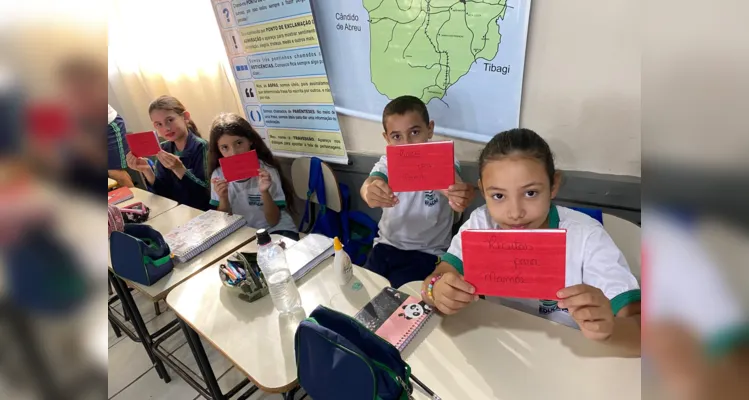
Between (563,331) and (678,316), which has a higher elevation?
(678,316)

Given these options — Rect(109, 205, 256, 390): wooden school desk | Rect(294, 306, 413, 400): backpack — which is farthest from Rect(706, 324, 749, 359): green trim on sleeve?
Rect(109, 205, 256, 390): wooden school desk

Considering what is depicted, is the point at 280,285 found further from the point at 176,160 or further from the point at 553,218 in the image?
the point at 176,160

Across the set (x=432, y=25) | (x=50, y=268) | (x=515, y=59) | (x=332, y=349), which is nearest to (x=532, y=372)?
(x=332, y=349)

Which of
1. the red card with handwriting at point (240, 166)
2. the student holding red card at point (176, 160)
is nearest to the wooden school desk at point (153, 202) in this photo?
the student holding red card at point (176, 160)

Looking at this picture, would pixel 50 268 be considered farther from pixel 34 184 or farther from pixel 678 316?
pixel 678 316

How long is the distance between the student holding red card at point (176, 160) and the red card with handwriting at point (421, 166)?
1607 millimetres

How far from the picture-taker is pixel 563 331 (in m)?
1.02

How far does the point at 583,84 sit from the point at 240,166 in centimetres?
150

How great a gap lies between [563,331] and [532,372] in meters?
0.15

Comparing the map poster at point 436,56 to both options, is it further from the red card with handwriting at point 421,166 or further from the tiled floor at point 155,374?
the tiled floor at point 155,374

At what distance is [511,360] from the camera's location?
3.15 feet

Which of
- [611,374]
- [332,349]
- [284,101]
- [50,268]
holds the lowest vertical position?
[611,374]

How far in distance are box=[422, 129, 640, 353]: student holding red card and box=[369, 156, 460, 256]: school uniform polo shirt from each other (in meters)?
0.54

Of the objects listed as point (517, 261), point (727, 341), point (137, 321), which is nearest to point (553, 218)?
point (517, 261)
